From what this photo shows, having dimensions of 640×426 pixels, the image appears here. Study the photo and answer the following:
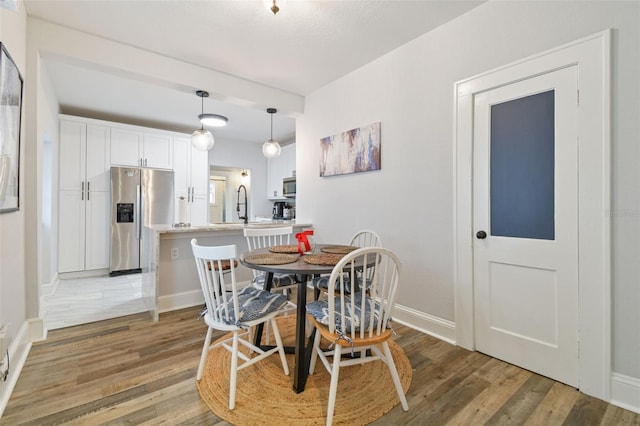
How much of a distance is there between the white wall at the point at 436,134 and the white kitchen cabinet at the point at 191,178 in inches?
104

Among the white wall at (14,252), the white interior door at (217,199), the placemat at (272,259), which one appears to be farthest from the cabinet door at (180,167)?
the placemat at (272,259)

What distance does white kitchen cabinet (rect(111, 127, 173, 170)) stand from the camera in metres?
4.55

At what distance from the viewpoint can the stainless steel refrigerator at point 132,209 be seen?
443 centimetres

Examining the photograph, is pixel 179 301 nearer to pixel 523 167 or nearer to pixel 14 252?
pixel 14 252

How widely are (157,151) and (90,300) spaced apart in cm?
261

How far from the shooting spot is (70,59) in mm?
2412

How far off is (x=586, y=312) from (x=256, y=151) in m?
6.02

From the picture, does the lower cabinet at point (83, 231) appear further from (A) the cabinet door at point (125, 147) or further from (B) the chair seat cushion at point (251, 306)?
(B) the chair seat cushion at point (251, 306)

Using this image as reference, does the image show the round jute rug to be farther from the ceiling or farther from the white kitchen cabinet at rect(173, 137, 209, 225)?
the white kitchen cabinet at rect(173, 137, 209, 225)

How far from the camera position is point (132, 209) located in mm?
4539

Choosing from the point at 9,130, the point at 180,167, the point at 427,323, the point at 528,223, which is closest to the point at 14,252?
the point at 9,130

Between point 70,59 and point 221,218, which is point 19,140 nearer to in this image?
point 70,59

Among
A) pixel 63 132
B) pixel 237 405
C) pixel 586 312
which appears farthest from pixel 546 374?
pixel 63 132

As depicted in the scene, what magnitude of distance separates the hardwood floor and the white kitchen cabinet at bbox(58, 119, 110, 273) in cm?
243
